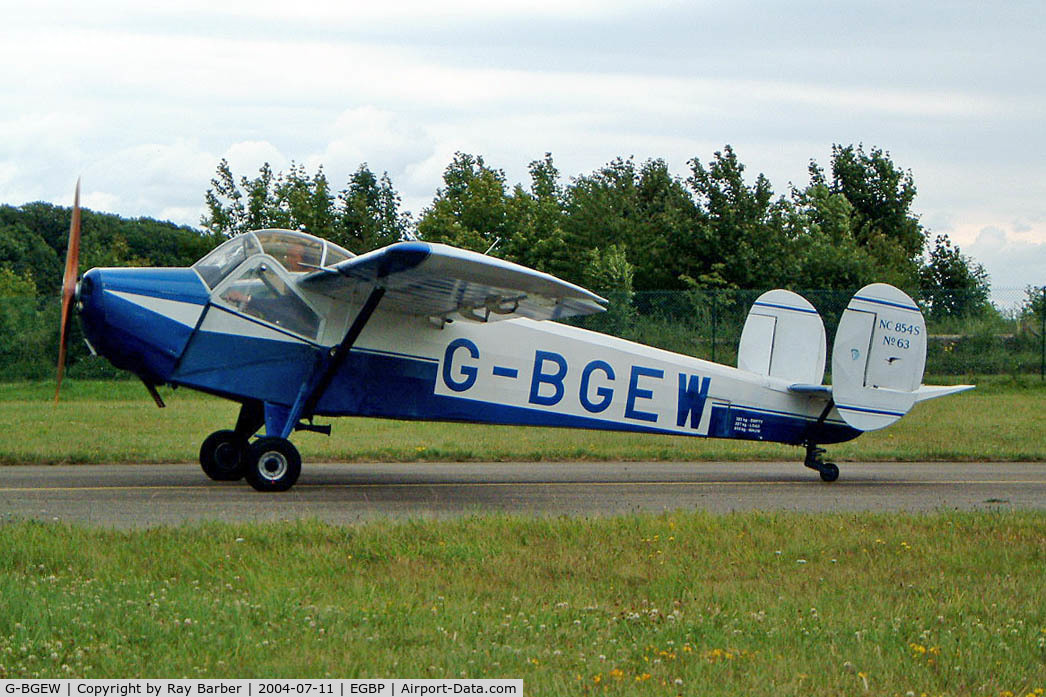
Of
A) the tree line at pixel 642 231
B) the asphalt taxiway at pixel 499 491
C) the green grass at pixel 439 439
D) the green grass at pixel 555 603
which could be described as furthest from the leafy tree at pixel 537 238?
the green grass at pixel 555 603

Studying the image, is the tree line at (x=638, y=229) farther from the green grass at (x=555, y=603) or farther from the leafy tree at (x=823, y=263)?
the green grass at (x=555, y=603)

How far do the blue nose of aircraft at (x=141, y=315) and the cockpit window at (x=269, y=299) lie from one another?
1.17 feet

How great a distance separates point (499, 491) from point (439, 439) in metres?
5.91

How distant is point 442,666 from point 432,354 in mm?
7651

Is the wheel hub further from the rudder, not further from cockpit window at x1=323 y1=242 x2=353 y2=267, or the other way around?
the rudder

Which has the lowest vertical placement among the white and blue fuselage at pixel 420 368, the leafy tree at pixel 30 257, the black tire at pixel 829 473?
the black tire at pixel 829 473

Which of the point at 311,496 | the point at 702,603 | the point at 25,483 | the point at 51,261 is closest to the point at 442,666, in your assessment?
the point at 702,603

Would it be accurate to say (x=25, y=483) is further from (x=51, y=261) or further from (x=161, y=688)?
(x=51, y=261)

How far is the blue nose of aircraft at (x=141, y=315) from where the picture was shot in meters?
11.4

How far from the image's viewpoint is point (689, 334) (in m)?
27.0

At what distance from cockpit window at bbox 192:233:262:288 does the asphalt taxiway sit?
2.28 metres

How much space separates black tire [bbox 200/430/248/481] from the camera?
41.7ft

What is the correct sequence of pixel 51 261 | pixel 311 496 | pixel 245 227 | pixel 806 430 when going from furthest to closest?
1. pixel 51 261
2. pixel 245 227
3. pixel 806 430
4. pixel 311 496
